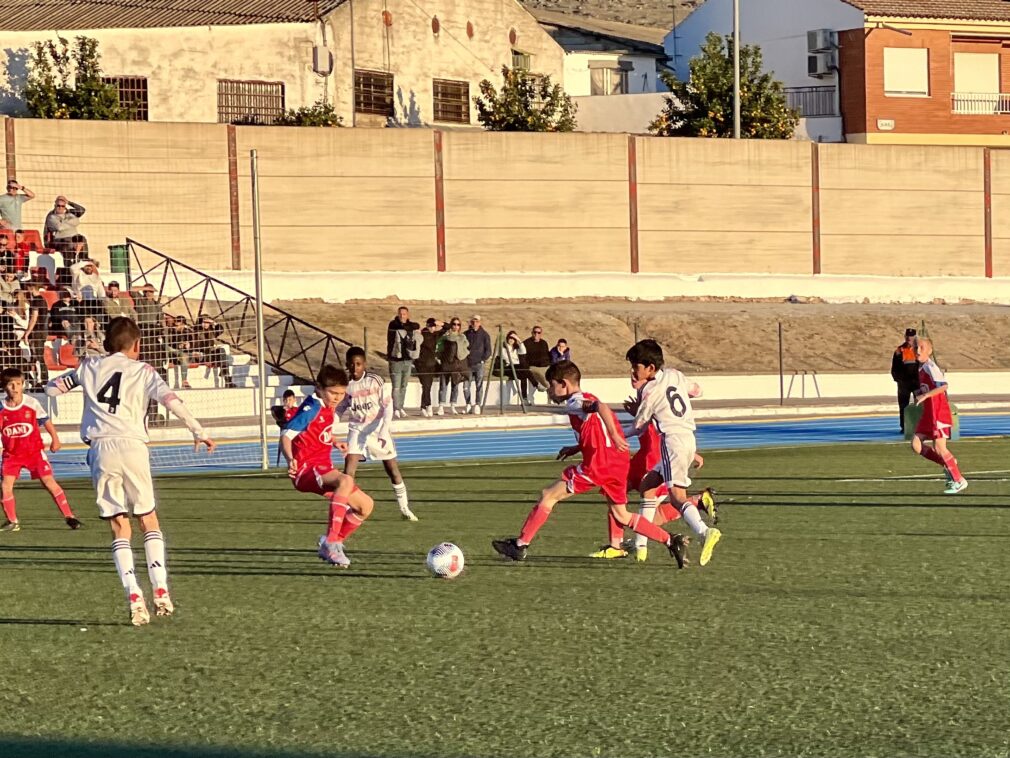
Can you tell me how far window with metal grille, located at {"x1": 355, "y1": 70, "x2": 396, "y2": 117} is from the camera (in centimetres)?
4969

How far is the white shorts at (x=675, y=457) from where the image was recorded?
1145cm

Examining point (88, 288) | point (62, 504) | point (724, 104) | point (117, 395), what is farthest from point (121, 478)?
point (724, 104)

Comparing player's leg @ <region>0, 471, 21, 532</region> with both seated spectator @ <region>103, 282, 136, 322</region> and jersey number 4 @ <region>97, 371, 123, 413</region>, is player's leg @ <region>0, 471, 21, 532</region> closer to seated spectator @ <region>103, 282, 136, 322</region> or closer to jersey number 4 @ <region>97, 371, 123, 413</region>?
jersey number 4 @ <region>97, 371, 123, 413</region>

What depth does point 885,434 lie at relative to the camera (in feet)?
91.7

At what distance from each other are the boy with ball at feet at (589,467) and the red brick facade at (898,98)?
152 ft

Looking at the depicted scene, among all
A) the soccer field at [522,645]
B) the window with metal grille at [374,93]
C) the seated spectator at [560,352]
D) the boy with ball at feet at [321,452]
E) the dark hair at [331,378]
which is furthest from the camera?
the window with metal grille at [374,93]

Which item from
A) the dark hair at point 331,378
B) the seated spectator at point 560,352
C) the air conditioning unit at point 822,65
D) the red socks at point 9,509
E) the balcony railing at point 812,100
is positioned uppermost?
the air conditioning unit at point 822,65

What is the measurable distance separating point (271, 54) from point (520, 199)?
354 inches

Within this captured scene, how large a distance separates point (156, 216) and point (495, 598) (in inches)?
1212

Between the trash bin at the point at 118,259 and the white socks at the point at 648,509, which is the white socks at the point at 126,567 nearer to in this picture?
the white socks at the point at 648,509

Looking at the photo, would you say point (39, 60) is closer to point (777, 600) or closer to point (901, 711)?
point (777, 600)

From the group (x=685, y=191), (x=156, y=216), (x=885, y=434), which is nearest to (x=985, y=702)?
(x=885, y=434)

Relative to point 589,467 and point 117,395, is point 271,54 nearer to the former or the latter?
point 589,467

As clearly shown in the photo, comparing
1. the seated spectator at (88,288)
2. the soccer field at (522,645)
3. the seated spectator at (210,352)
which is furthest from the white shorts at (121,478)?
the seated spectator at (210,352)
